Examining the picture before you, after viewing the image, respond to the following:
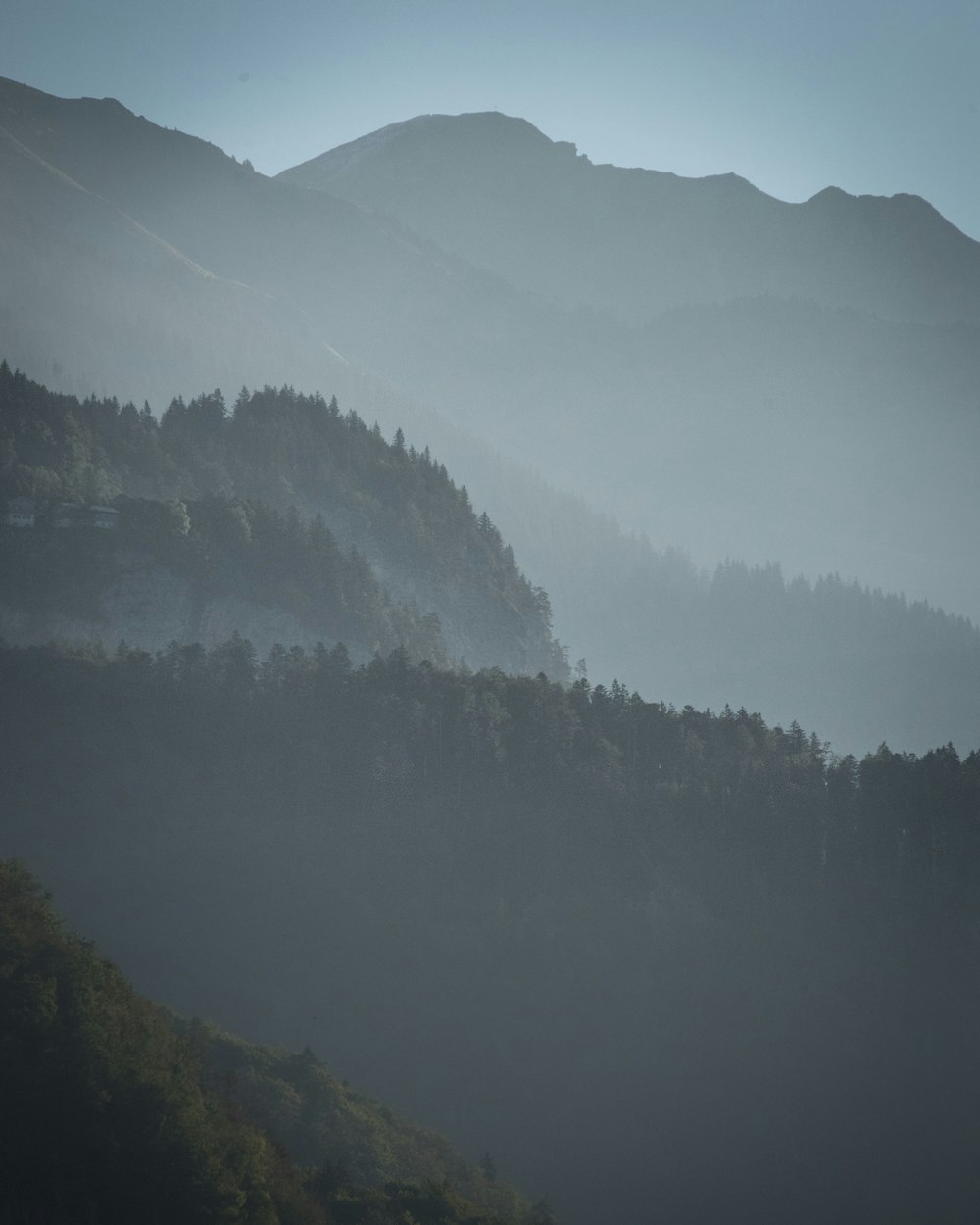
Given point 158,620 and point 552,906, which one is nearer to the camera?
point 552,906

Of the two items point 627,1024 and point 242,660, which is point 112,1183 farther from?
point 242,660

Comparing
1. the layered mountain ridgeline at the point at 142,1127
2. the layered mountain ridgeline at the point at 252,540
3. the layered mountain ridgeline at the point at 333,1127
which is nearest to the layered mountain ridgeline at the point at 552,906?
the layered mountain ridgeline at the point at 333,1127

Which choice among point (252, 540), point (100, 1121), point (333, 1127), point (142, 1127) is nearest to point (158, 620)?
point (252, 540)

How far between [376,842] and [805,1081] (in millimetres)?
36046

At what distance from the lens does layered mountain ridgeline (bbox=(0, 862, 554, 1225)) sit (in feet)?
133

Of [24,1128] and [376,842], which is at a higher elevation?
[376,842]

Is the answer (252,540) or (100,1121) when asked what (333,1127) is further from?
(252,540)

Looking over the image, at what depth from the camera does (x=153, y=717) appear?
318 ft

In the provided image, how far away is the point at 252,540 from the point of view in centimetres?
12094

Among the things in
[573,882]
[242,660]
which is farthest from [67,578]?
[573,882]

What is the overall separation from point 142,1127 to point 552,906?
158ft

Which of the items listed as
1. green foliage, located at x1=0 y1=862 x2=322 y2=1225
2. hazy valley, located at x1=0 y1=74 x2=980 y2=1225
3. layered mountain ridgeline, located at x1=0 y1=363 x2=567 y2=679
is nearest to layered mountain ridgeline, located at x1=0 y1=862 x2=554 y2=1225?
green foliage, located at x1=0 y1=862 x2=322 y2=1225

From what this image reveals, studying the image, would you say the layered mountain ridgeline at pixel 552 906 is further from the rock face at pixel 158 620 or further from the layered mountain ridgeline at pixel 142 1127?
the rock face at pixel 158 620

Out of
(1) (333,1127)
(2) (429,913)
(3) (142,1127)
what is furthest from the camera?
(2) (429,913)
